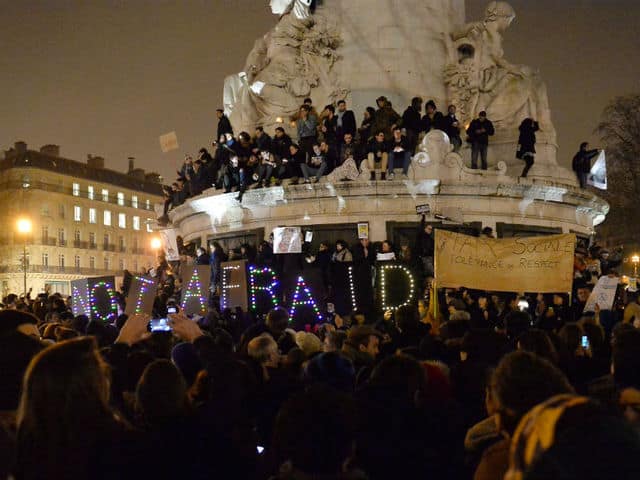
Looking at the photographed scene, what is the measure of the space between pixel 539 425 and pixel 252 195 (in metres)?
18.7

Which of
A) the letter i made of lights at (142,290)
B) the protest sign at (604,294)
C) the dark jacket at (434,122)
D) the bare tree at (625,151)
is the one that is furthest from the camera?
the bare tree at (625,151)

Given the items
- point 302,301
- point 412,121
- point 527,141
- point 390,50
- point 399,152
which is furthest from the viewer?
point 390,50

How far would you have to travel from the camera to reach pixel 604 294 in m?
13.1

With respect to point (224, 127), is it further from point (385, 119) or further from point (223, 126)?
point (385, 119)

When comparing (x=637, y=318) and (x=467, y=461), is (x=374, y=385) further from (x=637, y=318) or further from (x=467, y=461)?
(x=637, y=318)

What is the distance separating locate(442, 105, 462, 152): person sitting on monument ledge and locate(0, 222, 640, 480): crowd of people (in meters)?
13.4

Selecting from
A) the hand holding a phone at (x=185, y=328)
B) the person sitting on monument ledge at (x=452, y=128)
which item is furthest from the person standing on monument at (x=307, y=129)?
the hand holding a phone at (x=185, y=328)

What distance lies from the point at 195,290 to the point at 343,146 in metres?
5.13

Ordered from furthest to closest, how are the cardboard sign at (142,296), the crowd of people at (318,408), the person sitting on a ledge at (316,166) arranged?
1. the person sitting on a ledge at (316,166)
2. the cardboard sign at (142,296)
3. the crowd of people at (318,408)

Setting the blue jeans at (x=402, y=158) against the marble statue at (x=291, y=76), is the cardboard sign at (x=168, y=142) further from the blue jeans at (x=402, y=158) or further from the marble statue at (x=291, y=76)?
the blue jeans at (x=402, y=158)

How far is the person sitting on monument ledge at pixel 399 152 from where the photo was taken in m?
19.4

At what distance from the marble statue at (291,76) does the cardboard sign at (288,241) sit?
543cm

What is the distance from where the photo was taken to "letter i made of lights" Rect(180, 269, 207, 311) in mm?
17734

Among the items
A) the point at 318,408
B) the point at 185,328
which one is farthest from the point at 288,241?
the point at 318,408
